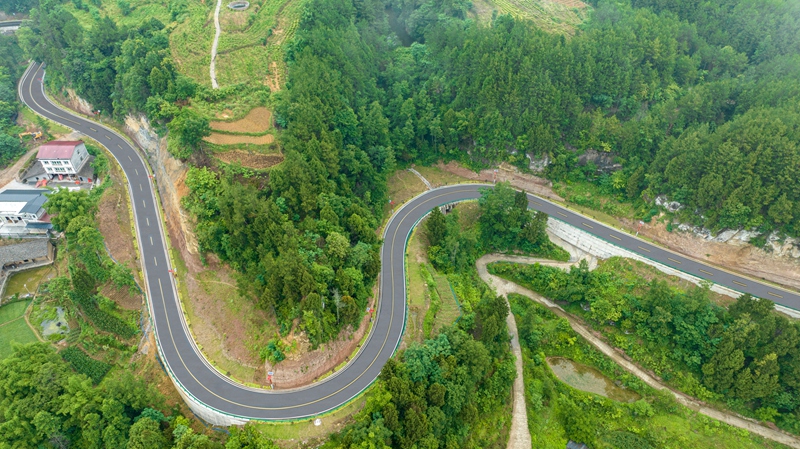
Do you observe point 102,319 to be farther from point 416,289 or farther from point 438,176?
point 438,176

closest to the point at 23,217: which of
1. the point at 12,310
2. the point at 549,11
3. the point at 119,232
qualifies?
the point at 12,310

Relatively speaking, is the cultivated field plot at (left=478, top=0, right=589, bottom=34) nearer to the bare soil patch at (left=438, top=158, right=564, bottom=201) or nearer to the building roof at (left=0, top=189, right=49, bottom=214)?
the bare soil patch at (left=438, top=158, right=564, bottom=201)

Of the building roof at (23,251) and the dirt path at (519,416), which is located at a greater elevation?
the building roof at (23,251)

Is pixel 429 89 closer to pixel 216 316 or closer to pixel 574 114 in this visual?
pixel 574 114

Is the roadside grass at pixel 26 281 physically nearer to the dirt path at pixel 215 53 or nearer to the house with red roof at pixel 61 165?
the house with red roof at pixel 61 165

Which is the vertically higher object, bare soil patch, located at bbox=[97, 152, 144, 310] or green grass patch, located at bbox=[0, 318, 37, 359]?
bare soil patch, located at bbox=[97, 152, 144, 310]

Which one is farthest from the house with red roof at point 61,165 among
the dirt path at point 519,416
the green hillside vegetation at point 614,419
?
the green hillside vegetation at point 614,419

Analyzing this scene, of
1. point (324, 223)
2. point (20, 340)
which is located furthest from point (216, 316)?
point (20, 340)

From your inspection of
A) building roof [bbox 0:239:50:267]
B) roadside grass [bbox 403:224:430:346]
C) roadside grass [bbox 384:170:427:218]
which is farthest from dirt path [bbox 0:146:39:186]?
roadside grass [bbox 403:224:430:346]
